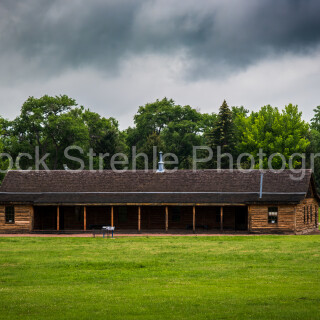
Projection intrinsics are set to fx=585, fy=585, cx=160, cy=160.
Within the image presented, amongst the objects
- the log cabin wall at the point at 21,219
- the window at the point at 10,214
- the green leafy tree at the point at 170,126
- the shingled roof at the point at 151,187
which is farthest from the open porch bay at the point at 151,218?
the green leafy tree at the point at 170,126

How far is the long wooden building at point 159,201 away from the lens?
137 feet

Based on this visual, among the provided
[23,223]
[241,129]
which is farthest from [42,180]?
[241,129]

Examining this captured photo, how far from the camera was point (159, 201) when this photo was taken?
4253 cm

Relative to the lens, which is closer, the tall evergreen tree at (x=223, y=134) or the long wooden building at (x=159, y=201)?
the long wooden building at (x=159, y=201)

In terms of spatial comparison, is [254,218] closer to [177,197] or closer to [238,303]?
[177,197]

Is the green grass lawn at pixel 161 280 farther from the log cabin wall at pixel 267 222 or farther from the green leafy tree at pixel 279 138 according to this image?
the green leafy tree at pixel 279 138

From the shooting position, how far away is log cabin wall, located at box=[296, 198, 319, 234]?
138 feet

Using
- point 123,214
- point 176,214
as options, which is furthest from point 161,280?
point 123,214

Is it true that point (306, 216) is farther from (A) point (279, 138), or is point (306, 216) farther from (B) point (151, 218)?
(A) point (279, 138)

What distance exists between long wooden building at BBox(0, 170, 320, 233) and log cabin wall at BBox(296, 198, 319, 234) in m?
0.08

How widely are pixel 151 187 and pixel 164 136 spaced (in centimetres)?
4866

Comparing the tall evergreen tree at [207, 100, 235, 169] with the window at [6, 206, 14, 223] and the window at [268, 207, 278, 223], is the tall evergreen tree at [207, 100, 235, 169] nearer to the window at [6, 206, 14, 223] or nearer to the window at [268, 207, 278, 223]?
the window at [268, 207, 278, 223]

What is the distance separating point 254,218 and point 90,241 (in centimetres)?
1258

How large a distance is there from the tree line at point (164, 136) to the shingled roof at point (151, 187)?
2158cm
